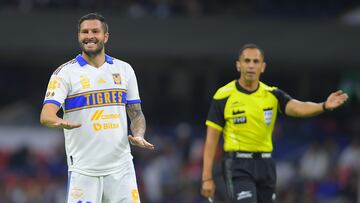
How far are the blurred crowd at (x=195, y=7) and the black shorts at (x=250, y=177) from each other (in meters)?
11.3

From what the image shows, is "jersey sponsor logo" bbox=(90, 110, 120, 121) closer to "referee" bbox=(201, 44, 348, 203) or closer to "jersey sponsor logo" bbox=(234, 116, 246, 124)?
"referee" bbox=(201, 44, 348, 203)

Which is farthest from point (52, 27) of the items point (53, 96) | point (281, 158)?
point (53, 96)

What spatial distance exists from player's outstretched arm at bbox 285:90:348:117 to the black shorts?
653 millimetres

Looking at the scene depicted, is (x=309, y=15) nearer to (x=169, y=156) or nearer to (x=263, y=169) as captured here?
(x=169, y=156)

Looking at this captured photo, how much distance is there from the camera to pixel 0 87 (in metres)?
25.1

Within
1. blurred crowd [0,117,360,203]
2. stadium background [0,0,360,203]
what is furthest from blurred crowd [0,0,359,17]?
blurred crowd [0,117,360,203]

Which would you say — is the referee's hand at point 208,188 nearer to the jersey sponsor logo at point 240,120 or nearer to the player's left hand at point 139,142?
the jersey sponsor logo at point 240,120

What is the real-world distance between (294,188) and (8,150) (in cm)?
678

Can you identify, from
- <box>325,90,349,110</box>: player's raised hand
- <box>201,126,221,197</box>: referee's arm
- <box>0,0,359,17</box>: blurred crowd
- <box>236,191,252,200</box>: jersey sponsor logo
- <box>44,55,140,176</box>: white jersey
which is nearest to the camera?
<box>44,55,140,176</box>: white jersey

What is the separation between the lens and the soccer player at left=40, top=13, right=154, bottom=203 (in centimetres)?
885

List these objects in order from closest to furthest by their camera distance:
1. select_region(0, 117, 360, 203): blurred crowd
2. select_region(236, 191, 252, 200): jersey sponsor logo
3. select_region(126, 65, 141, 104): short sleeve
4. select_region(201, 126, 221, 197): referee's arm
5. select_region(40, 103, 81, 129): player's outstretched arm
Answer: select_region(40, 103, 81, 129): player's outstretched arm, select_region(126, 65, 141, 104): short sleeve, select_region(236, 191, 252, 200): jersey sponsor logo, select_region(201, 126, 221, 197): referee's arm, select_region(0, 117, 360, 203): blurred crowd

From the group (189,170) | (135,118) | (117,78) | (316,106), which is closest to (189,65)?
(189,170)

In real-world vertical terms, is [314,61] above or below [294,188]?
above

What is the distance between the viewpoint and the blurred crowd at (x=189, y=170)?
18.4 m
